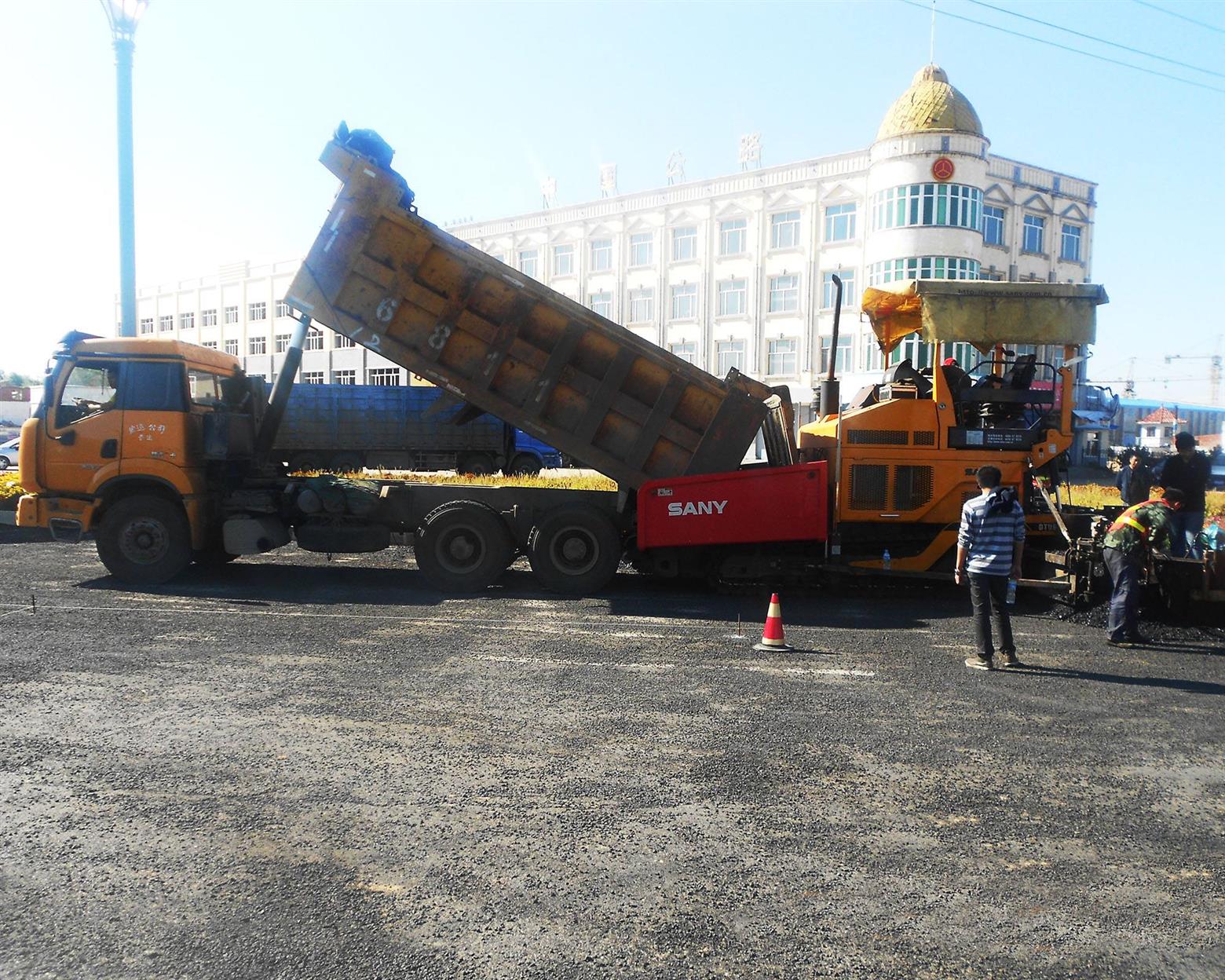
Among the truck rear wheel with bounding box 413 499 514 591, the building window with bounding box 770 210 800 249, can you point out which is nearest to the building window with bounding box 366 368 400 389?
the building window with bounding box 770 210 800 249

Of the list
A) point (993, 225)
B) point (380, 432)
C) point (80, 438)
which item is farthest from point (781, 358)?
point (80, 438)

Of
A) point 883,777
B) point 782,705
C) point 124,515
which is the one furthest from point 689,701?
point 124,515

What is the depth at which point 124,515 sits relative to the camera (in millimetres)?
10812

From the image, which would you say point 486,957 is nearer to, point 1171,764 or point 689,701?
point 689,701

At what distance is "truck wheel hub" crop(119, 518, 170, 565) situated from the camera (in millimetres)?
10812

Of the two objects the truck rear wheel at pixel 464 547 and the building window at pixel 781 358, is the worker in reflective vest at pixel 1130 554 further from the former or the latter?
the building window at pixel 781 358

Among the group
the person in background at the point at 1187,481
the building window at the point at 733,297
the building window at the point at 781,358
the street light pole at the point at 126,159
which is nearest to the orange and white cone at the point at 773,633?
the person in background at the point at 1187,481

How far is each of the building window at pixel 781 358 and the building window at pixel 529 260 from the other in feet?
50.9

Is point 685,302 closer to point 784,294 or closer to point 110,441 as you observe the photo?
point 784,294

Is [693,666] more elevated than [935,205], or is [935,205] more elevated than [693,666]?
[935,205]

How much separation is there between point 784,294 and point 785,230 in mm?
2863

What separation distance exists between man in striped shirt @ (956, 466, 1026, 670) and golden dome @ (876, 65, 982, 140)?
34.2m

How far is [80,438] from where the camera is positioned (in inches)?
421

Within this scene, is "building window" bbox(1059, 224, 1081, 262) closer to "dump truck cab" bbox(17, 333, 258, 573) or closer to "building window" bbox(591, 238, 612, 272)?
"building window" bbox(591, 238, 612, 272)
